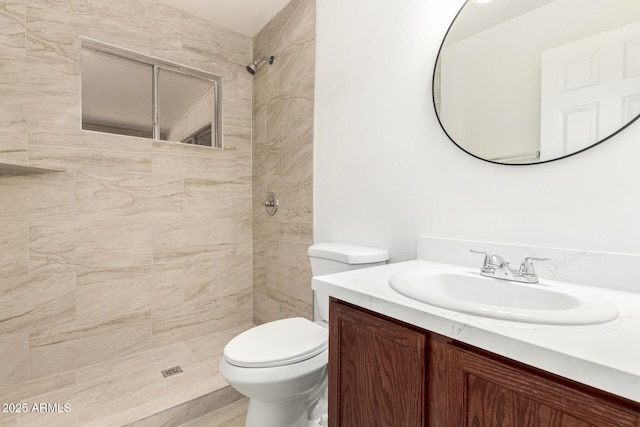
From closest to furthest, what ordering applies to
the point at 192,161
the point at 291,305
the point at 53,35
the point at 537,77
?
the point at 537,77 → the point at 53,35 → the point at 291,305 → the point at 192,161

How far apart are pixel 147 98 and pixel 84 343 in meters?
1.64

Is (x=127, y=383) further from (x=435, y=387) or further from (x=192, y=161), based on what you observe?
(x=435, y=387)

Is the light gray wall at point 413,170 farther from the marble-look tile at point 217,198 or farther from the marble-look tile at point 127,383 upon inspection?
the marble-look tile at point 127,383

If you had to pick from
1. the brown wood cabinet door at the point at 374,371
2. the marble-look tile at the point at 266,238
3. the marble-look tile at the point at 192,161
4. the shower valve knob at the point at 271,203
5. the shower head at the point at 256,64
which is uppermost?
the shower head at the point at 256,64

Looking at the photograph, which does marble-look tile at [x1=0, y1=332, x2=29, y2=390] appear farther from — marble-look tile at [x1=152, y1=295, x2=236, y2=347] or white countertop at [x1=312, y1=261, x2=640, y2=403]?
white countertop at [x1=312, y1=261, x2=640, y2=403]

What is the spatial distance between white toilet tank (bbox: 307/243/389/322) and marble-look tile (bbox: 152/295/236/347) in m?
1.17

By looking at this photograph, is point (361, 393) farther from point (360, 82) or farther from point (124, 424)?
point (360, 82)

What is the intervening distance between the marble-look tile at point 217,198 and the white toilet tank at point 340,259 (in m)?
1.14

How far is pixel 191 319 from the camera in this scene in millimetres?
2277

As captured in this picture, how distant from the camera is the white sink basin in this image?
61 cm

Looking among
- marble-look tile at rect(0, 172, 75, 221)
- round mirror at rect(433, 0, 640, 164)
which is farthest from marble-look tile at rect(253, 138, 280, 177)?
round mirror at rect(433, 0, 640, 164)

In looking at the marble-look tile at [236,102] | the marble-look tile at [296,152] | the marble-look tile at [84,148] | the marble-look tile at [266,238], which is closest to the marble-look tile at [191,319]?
the marble-look tile at [266,238]

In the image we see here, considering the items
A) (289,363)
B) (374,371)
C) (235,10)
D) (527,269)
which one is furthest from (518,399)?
(235,10)

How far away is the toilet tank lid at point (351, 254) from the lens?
1.37 metres
